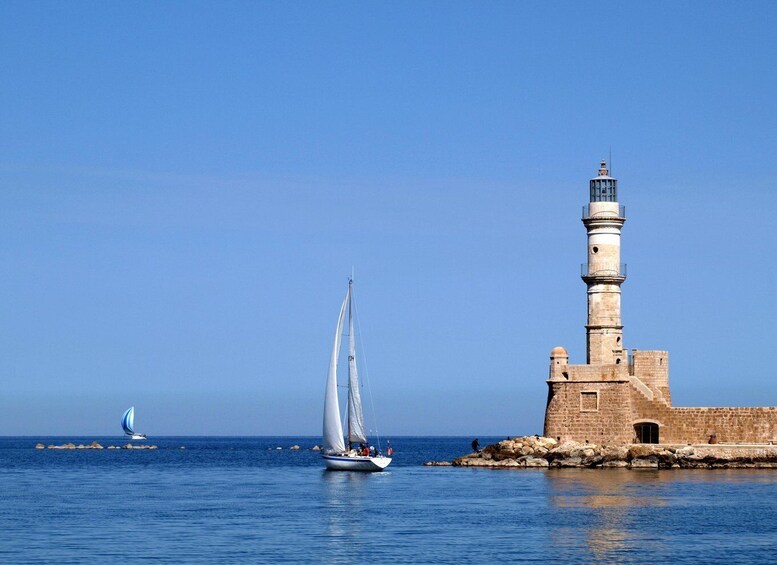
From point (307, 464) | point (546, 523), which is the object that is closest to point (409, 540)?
point (546, 523)

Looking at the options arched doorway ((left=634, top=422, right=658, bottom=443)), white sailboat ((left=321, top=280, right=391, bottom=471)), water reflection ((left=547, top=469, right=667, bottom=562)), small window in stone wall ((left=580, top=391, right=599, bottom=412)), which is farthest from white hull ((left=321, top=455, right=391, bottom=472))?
arched doorway ((left=634, top=422, right=658, bottom=443))

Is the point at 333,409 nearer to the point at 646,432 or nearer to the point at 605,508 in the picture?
the point at 646,432

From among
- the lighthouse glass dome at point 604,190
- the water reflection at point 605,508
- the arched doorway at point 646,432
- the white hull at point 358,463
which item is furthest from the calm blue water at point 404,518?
the lighthouse glass dome at point 604,190

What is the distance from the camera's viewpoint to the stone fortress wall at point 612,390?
6034 centimetres

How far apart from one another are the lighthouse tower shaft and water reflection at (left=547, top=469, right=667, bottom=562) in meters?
5.35

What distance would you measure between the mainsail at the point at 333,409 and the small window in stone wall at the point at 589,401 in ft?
35.1

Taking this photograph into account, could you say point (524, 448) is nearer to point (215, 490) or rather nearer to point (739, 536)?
point (215, 490)

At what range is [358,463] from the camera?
63.4m

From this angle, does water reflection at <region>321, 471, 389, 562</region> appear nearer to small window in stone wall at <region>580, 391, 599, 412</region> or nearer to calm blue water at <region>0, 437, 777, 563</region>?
calm blue water at <region>0, 437, 777, 563</region>

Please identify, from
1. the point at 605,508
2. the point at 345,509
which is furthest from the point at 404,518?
the point at 605,508

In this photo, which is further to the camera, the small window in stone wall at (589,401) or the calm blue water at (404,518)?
the small window in stone wall at (589,401)

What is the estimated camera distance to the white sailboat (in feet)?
205

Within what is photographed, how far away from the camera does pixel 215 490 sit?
182 ft

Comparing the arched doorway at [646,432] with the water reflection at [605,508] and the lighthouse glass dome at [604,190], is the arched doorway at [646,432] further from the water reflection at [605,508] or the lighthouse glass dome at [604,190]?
the lighthouse glass dome at [604,190]
